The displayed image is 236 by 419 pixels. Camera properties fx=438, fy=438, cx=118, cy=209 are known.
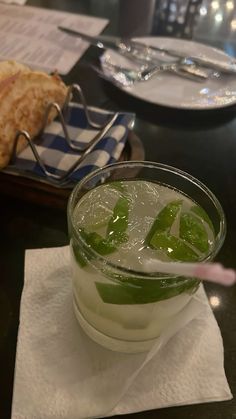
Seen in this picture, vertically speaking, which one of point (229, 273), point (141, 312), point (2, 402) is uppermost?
point (229, 273)

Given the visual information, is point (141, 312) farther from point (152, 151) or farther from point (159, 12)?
point (159, 12)

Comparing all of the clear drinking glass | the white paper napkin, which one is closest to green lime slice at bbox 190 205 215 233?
the clear drinking glass

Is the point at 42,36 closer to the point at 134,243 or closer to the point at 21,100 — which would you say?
the point at 21,100

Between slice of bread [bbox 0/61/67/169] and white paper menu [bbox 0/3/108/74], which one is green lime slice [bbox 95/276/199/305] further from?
white paper menu [bbox 0/3/108/74]

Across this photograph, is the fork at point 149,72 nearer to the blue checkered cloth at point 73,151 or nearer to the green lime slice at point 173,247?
the blue checkered cloth at point 73,151

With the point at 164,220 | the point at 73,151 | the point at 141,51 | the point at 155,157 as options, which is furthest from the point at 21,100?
the point at 141,51

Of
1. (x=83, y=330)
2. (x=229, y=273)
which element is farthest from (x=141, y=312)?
(x=229, y=273)
